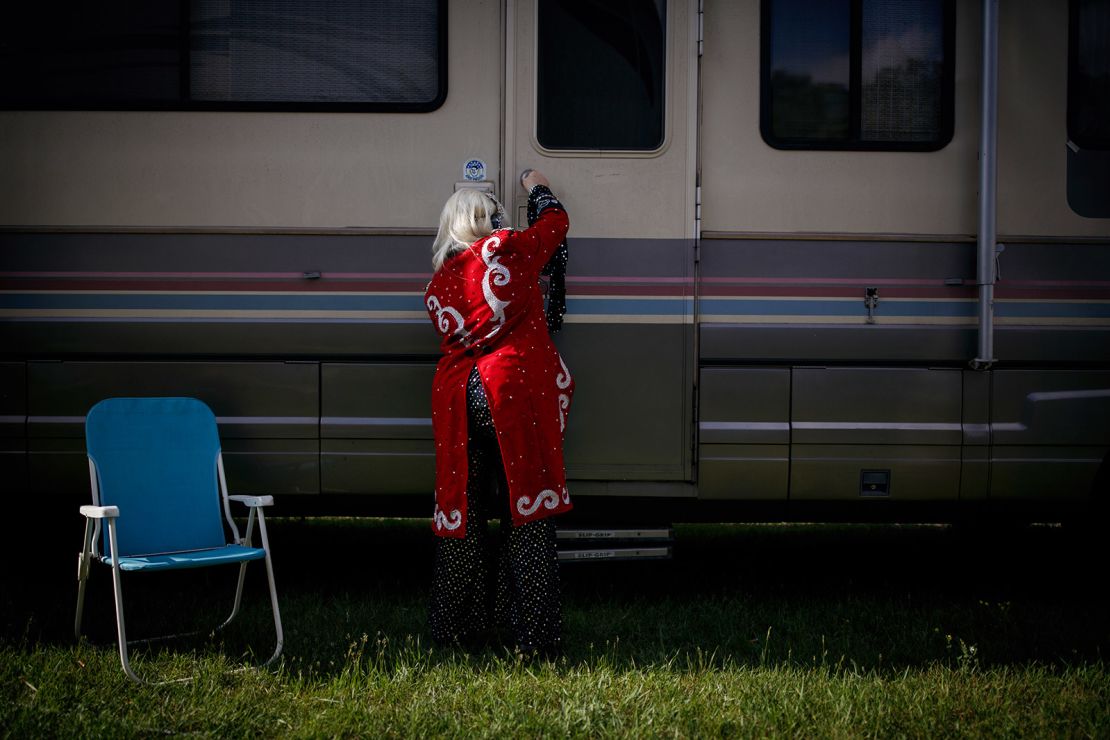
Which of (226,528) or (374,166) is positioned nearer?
(374,166)

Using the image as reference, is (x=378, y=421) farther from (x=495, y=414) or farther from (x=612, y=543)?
(x=612, y=543)

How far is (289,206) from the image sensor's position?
3920 millimetres

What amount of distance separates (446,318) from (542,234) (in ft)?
1.58

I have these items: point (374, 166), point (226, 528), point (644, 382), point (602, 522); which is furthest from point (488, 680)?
point (374, 166)

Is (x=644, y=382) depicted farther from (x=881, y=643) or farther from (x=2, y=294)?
(x=2, y=294)

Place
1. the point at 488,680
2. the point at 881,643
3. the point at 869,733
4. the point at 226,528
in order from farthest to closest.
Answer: the point at 226,528, the point at 881,643, the point at 488,680, the point at 869,733

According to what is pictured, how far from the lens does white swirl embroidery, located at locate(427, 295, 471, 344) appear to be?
340 cm

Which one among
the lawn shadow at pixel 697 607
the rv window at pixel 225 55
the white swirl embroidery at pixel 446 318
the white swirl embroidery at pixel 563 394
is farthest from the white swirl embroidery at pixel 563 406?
the rv window at pixel 225 55

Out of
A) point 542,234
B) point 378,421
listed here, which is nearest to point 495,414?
point 542,234

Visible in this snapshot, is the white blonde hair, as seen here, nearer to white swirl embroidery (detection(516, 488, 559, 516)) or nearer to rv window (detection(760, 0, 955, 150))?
white swirl embroidery (detection(516, 488, 559, 516))

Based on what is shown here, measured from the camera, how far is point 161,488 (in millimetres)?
3592

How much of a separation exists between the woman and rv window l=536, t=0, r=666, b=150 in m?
0.58

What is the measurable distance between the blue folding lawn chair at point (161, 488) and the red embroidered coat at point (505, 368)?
2.46 feet

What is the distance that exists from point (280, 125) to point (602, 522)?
224 centimetres
